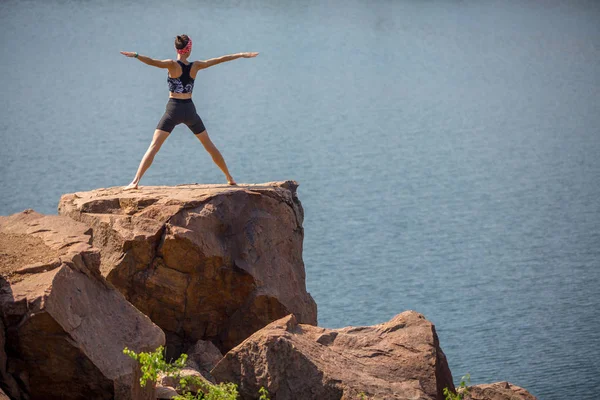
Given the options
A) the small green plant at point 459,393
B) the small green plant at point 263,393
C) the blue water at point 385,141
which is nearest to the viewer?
the small green plant at point 263,393

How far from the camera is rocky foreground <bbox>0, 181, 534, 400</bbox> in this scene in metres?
7.74

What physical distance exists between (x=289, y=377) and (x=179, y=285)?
2401 mm

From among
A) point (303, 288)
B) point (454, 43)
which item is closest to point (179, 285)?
point (303, 288)

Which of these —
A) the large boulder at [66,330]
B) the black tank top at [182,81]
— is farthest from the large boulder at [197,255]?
the large boulder at [66,330]

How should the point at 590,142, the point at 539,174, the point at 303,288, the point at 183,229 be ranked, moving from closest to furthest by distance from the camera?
the point at 183,229
the point at 303,288
the point at 539,174
the point at 590,142

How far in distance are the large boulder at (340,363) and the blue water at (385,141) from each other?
4.69 meters

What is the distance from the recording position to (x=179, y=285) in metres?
10.5

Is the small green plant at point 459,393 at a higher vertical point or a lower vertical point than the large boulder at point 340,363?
lower

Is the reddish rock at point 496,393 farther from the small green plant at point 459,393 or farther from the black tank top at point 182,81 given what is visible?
the black tank top at point 182,81

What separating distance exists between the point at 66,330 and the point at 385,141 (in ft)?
60.7

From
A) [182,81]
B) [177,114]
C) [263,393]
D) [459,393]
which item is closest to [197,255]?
[177,114]

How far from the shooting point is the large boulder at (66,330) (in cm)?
759

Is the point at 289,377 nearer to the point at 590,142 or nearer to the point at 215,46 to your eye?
the point at 590,142

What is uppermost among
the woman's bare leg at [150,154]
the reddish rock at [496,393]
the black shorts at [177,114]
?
the black shorts at [177,114]
